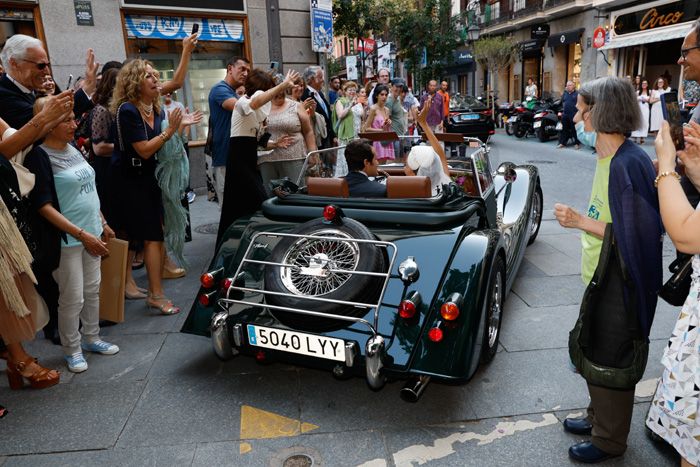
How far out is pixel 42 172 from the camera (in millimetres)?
3312

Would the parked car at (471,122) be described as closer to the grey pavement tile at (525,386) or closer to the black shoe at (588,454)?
the grey pavement tile at (525,386)

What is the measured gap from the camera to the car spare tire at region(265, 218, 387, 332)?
2.94 m

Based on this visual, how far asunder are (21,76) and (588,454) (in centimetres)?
406

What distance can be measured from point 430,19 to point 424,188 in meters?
30.6

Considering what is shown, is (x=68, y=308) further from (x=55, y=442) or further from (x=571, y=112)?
(x=571, y=112)

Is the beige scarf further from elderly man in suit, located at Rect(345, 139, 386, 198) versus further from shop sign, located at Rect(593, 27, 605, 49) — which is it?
shop sign, located at Rect(593, 27, 605, 49)

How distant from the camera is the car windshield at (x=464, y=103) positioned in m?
17.5

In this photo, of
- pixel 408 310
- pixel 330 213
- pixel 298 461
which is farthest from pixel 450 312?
pixel 298 461

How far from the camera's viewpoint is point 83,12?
855 centimetres

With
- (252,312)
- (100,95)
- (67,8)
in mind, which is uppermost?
(67,8)

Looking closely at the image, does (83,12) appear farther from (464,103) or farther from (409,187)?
(464,103)

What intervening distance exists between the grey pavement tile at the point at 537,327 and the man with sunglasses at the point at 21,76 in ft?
12.2

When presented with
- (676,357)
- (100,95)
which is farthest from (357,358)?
(100,95)

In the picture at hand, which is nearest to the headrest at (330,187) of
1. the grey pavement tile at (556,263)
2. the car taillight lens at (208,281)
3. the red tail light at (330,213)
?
the red tail light at (330,213)
